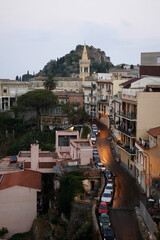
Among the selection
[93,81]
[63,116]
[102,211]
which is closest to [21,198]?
[102,211]

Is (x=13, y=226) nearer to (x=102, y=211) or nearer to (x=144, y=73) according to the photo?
(x=102, y=211)

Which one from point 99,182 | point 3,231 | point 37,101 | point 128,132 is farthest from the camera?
point 37,101

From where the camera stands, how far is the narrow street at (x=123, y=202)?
67.4 feet

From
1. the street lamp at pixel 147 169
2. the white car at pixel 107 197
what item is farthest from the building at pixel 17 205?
the street lamp at pixel 147 169

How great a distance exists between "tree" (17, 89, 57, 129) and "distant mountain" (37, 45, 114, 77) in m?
53.3

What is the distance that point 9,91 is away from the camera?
2557 inches

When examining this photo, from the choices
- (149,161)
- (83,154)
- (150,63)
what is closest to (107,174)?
(83,154)

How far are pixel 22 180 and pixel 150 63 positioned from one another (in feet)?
78.9

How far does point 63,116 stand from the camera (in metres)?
57.1

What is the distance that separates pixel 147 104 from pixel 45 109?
28526mm

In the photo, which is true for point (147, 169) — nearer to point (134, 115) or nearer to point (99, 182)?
point (99, 182)

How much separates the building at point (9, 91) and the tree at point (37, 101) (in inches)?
383

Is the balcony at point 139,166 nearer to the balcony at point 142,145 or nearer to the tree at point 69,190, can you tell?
the balcony at point 142,145

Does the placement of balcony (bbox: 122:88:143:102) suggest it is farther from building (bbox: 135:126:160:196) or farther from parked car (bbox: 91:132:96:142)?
parked car (bbox: 91:132:96:142)
